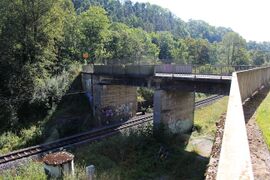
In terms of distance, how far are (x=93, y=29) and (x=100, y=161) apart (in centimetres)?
2938

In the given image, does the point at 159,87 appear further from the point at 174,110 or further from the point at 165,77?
the point at 174,110

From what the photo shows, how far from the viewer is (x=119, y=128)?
3034 centimetres

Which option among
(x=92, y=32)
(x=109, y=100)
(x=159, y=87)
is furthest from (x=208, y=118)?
(x=92, y=32)

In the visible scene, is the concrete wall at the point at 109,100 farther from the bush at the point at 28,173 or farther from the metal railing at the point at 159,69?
the bush at the point at 28,173

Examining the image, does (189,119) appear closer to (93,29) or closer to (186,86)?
(186,86)

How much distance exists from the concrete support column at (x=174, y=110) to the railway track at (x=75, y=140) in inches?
179

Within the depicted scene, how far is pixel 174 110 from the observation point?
29234 mm

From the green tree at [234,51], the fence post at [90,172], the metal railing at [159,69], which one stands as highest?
the green tree at [234,51]

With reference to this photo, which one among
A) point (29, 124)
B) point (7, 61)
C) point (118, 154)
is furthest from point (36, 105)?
point (118, 154)

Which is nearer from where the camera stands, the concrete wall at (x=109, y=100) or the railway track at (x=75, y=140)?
the railway track at (x=75, y=140)

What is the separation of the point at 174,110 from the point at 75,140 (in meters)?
10.5

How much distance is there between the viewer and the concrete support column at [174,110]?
27.6m

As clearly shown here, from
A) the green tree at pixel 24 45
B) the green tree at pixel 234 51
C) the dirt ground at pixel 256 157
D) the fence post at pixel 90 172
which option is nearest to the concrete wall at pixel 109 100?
the green tree at pixel 24 45

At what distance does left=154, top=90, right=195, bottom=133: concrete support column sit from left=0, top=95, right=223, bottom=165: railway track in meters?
4.54
